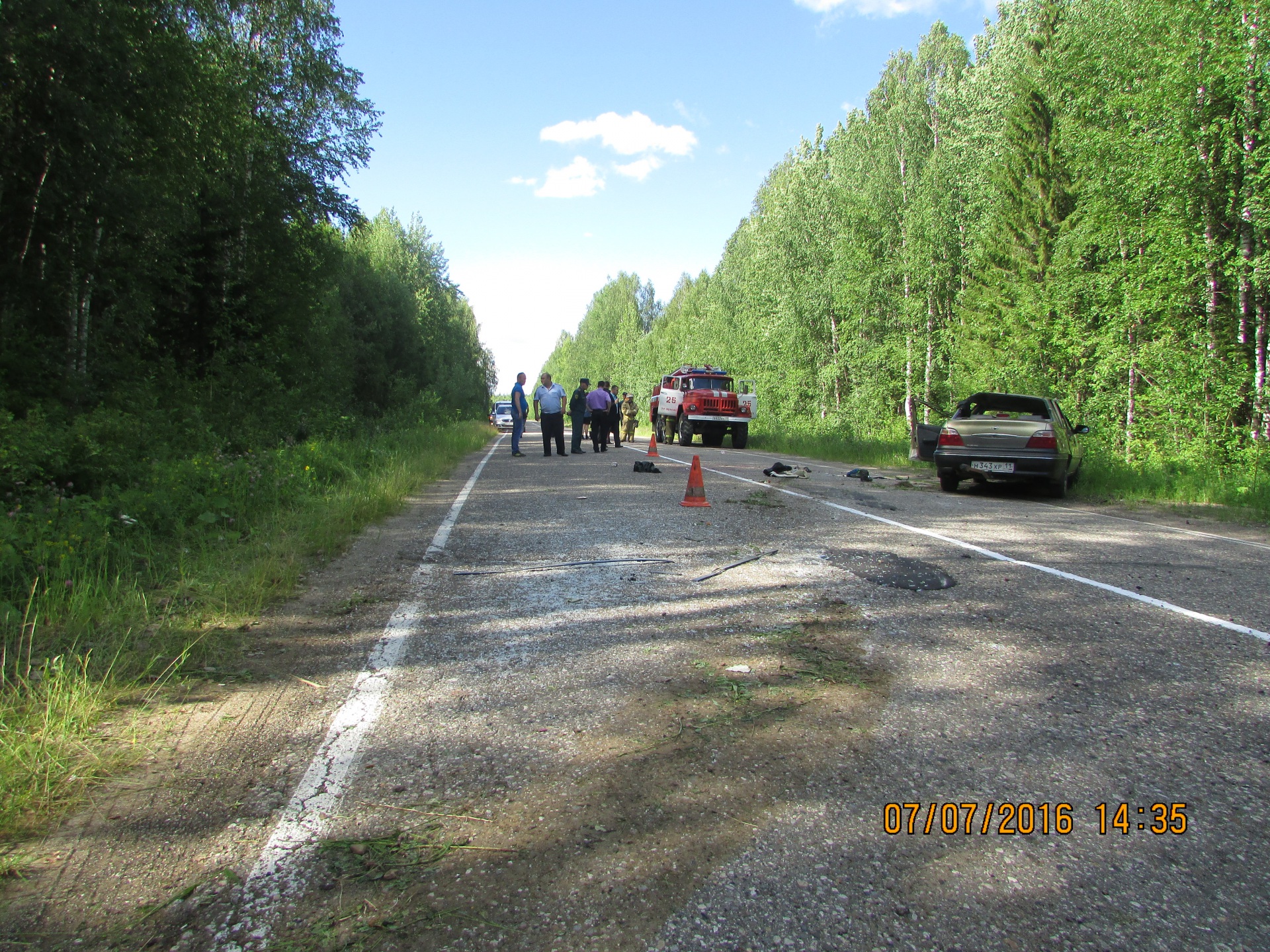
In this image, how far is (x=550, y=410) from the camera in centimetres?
1902

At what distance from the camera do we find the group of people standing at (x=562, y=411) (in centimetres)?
1897

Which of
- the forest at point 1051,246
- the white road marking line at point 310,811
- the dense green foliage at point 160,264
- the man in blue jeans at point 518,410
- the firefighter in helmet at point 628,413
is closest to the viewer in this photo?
the white road marking line at point 310,811

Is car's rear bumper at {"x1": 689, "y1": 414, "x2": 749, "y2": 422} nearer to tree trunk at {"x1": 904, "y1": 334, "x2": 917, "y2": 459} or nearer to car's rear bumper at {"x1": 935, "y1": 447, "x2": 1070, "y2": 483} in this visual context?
tree trunk at {"x1": 904, "y1": 334, "x2": 917, "y2": 459}

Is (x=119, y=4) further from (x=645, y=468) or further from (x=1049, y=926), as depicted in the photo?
(x=1049, y=926)

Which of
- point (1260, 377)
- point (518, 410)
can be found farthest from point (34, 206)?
point (1260, 377)

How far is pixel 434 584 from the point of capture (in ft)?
19.6

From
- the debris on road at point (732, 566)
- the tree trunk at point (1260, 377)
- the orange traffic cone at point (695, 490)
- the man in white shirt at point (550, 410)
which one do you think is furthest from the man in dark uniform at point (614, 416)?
the debris on road at point (732, 566)

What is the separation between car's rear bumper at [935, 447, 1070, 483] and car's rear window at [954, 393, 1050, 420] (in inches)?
22.8

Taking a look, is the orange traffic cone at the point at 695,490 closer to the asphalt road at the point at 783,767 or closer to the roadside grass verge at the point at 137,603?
the roadside grass verge at the point at 137,603

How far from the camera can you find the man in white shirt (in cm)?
1889
